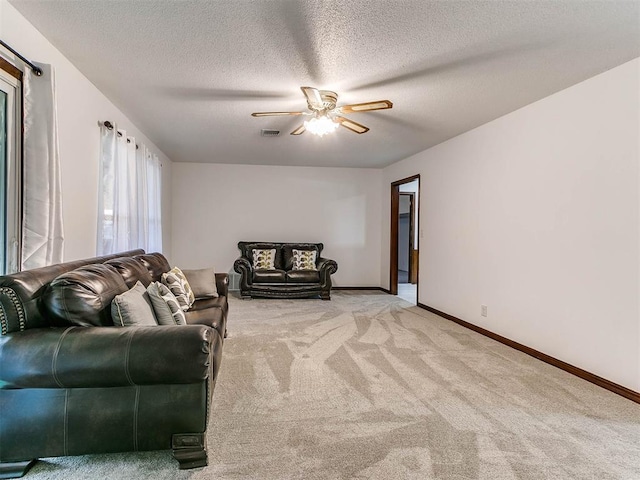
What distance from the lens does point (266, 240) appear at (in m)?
7.22

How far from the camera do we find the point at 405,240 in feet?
34.8

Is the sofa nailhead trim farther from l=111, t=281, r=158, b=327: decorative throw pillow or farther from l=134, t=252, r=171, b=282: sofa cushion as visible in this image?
l=134, t=252, r=171, b=282: sofa cushion

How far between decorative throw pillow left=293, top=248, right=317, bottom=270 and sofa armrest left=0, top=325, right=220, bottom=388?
4741 millimetres

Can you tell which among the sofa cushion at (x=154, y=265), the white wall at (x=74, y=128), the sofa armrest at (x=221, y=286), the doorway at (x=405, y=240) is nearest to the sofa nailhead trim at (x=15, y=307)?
the white wall at (x=74, y=128)

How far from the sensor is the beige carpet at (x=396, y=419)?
69.9 inches

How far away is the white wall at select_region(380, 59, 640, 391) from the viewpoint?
106 inches

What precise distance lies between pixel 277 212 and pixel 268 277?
5.27ft

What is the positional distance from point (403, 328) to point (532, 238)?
1734 mm

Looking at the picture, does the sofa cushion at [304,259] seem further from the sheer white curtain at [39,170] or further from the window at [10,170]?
the window at [10,170]

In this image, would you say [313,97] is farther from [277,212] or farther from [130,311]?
[277,212]

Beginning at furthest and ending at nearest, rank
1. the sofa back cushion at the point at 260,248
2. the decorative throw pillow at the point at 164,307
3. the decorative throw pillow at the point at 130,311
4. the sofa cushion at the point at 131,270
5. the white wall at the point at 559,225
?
the sofa back cushion at the point at 260,248 → the white wall at the point at 559,225 → the sofa cushion at the point at 131,270 → the decorative throw pillow at the point at 164,307 → the decorative throw pillow at the point at 130,311

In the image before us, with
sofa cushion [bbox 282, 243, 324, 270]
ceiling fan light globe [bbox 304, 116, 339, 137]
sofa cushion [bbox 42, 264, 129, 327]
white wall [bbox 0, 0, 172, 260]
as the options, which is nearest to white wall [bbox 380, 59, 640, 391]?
ceiling fan light globe [bbox 304, 116, 339, 137]

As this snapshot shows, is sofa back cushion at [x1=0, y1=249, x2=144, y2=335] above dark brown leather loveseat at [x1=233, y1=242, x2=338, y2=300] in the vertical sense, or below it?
above

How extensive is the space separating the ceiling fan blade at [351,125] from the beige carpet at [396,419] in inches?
85.5
